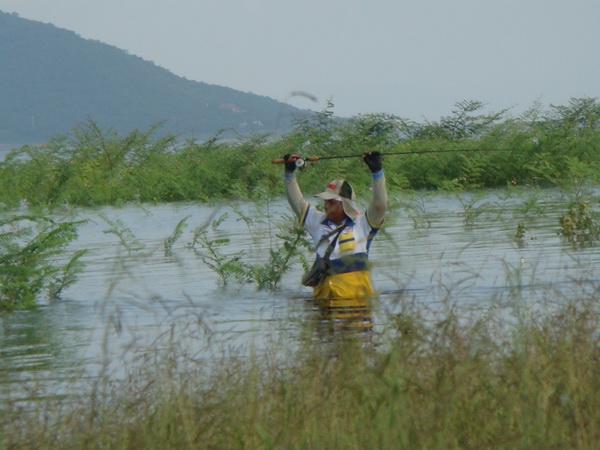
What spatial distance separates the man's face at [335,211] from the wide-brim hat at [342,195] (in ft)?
0.34

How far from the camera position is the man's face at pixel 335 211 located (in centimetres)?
1005

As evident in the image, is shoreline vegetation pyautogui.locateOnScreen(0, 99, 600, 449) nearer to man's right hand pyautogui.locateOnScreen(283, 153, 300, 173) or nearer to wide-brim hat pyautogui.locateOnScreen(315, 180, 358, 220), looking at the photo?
wide-brim hat pyautogui.locateOnScreen(315, 180, 358, 220)

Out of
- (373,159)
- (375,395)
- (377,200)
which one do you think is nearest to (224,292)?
(377,200)

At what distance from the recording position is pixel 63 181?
2525 cm

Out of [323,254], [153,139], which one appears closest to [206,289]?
[323,254]

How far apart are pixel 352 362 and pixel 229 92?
16616 cm

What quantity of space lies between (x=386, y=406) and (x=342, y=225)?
4.98 m

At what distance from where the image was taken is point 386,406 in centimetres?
497

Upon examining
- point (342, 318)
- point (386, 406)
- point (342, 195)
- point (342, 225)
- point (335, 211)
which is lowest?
point (342, 318)

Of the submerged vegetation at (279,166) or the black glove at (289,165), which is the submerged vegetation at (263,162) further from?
the black glove at (289,165)

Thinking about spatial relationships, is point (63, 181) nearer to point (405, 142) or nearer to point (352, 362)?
point (405, 142)

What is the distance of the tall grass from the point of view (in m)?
4.34

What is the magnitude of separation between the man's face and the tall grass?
4.15 meters

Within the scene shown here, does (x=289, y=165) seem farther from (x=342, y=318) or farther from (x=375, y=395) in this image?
(x=375, y=395)
